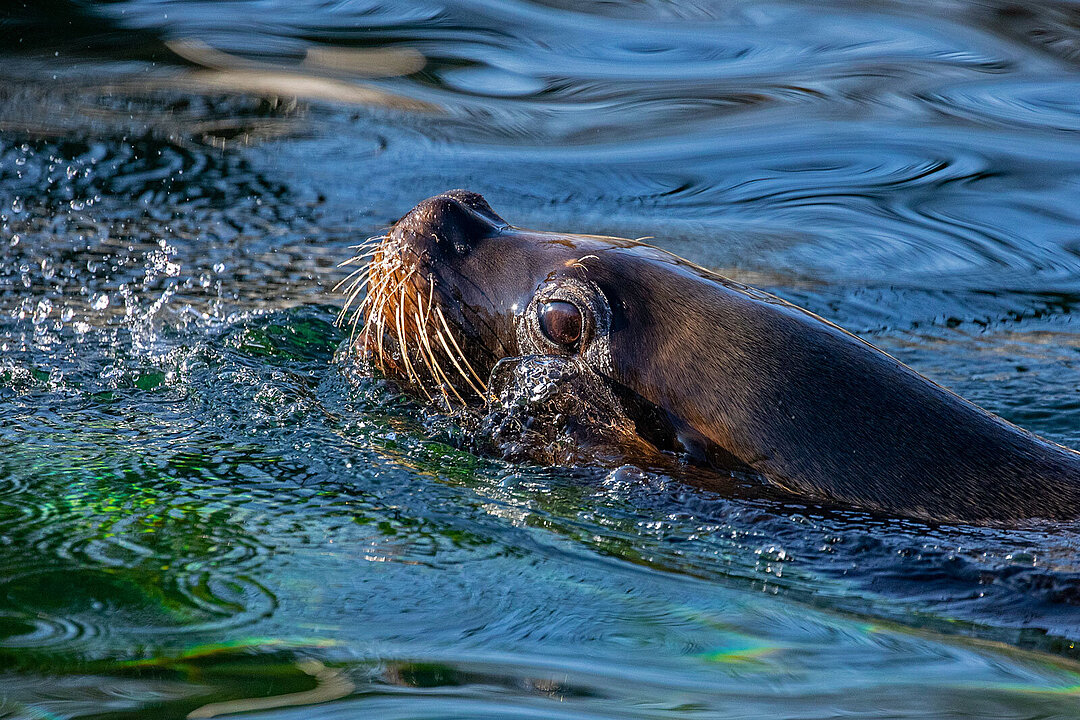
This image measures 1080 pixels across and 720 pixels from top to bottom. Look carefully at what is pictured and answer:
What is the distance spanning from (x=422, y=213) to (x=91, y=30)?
5.91 metres

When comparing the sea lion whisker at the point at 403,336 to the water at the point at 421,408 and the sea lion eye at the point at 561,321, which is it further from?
the sea lion eye at the point at 561,321

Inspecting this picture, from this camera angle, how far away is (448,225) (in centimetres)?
398

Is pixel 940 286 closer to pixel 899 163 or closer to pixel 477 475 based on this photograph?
pixel 899 163

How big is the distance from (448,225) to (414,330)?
338 mm

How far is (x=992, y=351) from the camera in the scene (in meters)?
5.37

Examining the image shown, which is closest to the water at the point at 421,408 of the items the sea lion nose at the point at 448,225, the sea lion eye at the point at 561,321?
the sea lion eye at the point at 561,321

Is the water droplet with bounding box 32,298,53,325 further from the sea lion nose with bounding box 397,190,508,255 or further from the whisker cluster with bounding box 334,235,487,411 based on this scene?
the sea lion nose with bounding box 397,190,508,255

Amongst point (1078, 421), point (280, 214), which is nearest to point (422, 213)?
point (1078, 421)

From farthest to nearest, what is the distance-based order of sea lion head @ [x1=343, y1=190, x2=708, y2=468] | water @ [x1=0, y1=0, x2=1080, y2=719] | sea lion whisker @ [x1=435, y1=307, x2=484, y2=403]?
1. sea lion whisker @ [x1=435, y1=307, x2=484, y2=403]
2. sea lion head @ [x1=343, y1=190, x2=708, y2=468]
3. water @ [x1=0, y1=0, x2=1080, y2=719]

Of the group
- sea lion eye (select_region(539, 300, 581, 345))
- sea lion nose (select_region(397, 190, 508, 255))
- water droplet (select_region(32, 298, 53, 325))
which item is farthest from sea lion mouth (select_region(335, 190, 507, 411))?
water droplet (select_region(32, 298, 53, 325))

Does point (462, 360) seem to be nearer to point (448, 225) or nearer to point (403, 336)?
point (403, 336)

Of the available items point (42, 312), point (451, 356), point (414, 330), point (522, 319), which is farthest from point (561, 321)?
point (42, 312)

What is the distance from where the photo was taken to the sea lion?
130 inches

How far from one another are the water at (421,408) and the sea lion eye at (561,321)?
0.38 meters
